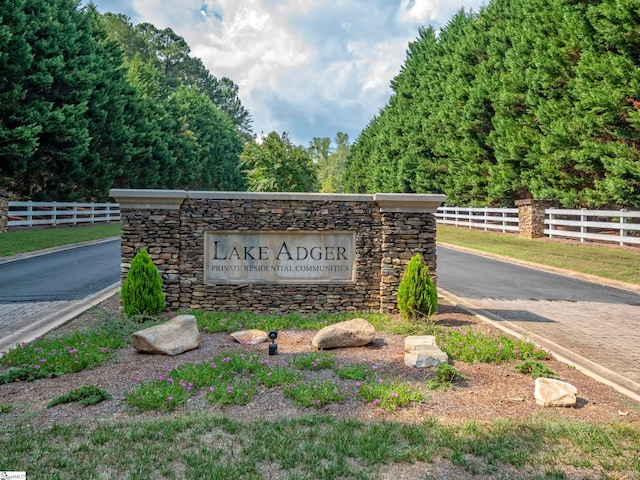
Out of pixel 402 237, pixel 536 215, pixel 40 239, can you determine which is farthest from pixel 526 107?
pixel 40 239

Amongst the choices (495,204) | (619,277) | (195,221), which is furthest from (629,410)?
(495,204)

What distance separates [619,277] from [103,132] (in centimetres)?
2776

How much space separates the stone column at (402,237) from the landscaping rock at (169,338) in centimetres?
352

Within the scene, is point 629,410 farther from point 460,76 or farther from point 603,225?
point 460,76

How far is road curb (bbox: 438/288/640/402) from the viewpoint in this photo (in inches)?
196

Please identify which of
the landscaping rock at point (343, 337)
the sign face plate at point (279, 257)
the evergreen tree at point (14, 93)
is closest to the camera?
the landscaping rock at point (343, 337)

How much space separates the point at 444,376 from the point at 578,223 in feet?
54.9

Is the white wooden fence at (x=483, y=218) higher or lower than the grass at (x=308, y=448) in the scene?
higher

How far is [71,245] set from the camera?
18.2 m

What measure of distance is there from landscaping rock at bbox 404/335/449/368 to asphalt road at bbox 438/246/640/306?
4.66 m

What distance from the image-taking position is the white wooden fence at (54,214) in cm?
2170

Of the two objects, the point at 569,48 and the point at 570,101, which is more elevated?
the point at 569,48

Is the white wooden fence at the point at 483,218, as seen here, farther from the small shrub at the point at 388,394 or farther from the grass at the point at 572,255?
the small shrub at the point at 388,394

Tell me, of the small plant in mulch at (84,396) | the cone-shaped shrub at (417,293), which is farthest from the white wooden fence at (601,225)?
A: the small plant in mulch at (84,396)
